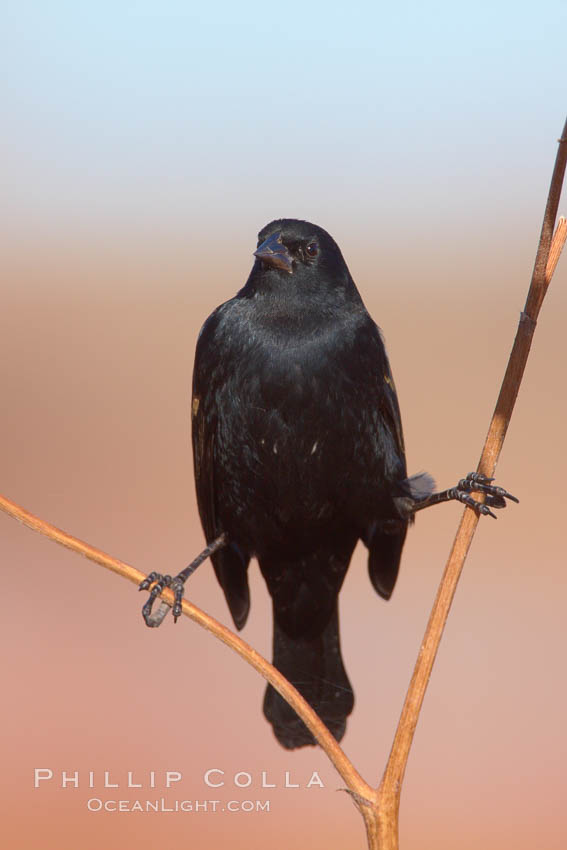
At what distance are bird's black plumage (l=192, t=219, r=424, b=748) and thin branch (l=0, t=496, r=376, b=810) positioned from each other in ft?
3.85

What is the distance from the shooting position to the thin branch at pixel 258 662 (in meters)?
1.55

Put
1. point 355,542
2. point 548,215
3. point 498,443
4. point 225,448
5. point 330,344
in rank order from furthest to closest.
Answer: point 355,542 < point 225,448 < point 330,344 < point 498,443 < point 548,215

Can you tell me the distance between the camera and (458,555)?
65.9 inches

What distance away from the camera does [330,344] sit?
2.84m

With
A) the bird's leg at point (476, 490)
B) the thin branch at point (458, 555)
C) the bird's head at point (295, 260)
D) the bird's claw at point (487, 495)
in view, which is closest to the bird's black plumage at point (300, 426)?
the bird's head at point (295, 260)

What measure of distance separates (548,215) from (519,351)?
0.79ft

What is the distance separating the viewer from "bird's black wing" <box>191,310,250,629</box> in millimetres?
3045

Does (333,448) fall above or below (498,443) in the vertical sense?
above

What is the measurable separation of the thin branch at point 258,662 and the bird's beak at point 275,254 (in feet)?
4.35

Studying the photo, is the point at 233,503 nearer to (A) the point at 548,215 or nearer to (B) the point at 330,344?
Result: (B) the point at 330,344

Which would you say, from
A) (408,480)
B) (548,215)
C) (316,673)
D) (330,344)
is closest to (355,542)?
(408,480)

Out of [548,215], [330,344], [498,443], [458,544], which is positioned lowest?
[458,544]

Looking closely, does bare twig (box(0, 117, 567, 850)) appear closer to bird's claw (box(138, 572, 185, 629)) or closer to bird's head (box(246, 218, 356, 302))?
bird's claw (box(138, 572, 185, 629))

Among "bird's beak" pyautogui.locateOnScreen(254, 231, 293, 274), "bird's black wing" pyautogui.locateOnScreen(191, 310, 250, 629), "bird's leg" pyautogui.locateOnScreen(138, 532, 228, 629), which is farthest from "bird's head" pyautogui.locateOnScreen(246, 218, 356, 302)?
"bird's leg" pyautogui.locateOnScreen(138, 532, 228, 629)
